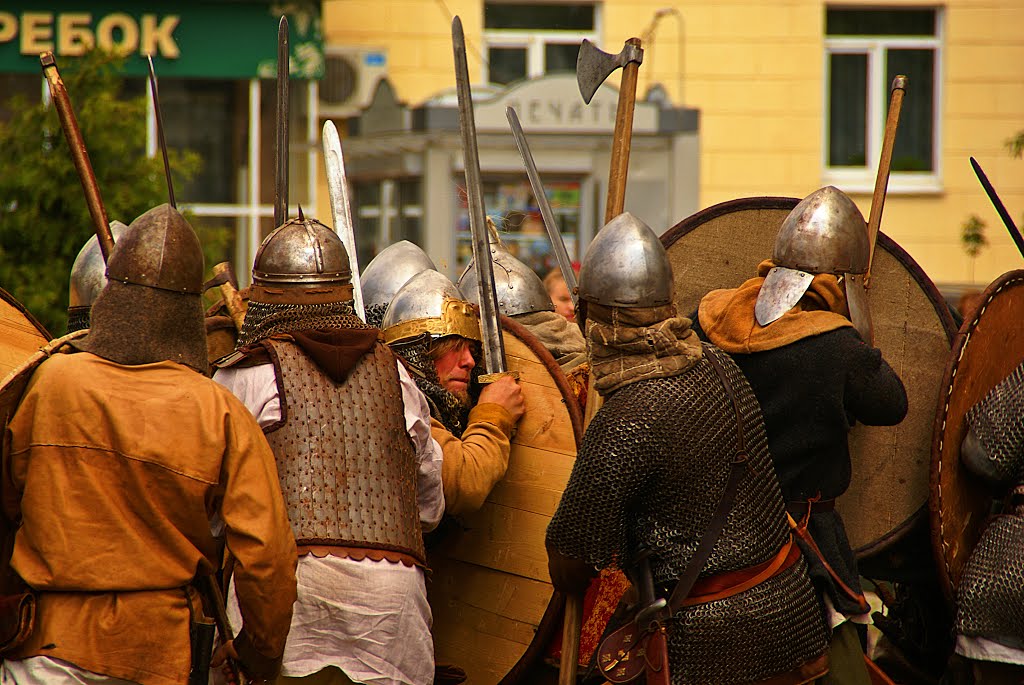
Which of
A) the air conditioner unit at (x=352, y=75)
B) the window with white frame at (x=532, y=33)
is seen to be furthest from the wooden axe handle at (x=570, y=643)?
the window with white frame at (x=532, y=33)

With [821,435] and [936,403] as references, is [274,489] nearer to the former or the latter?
[821,435]

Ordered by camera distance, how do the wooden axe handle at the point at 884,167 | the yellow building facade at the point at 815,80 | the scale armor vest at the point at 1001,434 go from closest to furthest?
the scale armor vest at the point at 1001,434, the wooden axe handle at the point at 884,167, the yellow building facade at the point at 815,80

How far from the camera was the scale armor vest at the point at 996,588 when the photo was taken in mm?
3492

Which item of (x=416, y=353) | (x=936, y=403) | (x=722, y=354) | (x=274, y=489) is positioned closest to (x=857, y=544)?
(x=936, y=403)

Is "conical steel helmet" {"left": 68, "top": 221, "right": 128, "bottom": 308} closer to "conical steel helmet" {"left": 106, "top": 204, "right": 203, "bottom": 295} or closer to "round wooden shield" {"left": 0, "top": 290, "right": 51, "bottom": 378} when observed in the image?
"round wooden shield" {"left": 0, "top": 290, "right": 51, "bottom": 378}

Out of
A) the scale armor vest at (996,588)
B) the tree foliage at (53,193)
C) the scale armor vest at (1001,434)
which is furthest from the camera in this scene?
the tree foliage at (53,193)

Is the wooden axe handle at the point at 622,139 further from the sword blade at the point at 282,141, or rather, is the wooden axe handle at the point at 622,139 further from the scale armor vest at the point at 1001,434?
the scale armor vest at the point at 1001,434

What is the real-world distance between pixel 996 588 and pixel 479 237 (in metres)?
1.68

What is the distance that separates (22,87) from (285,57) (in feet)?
26.8

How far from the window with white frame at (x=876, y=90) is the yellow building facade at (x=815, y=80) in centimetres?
1

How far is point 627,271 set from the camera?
9.82 feet

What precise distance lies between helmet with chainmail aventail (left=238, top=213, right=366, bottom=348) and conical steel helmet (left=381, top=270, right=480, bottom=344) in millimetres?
506

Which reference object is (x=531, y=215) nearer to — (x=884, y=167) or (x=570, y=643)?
(x=884, y=167)

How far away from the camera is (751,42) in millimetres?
12094
